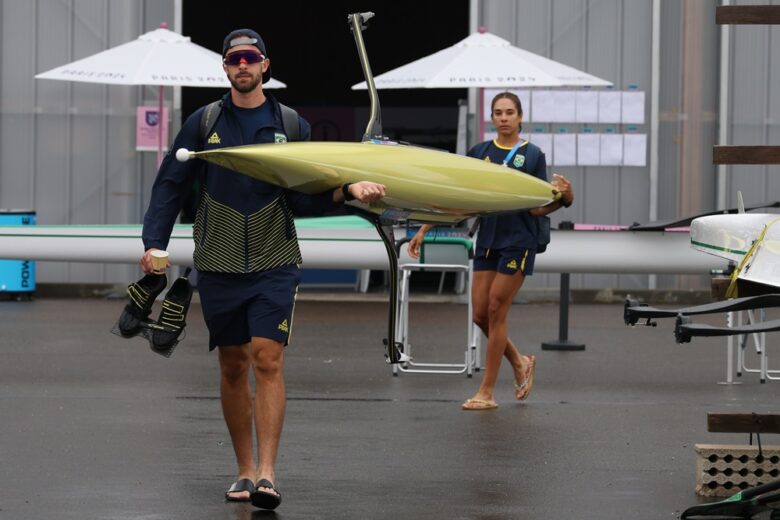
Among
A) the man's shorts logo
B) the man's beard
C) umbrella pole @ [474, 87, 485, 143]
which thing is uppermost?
umbrella pole @ [474, 87, 485, 143]

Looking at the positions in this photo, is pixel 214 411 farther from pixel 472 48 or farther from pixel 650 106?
pixel 650 106

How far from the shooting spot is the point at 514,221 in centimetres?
994

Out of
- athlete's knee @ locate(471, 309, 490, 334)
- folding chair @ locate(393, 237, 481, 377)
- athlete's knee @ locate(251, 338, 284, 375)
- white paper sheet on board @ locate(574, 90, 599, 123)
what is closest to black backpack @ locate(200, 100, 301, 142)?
athlete's knee @ locate(251, 338, 284, 375)

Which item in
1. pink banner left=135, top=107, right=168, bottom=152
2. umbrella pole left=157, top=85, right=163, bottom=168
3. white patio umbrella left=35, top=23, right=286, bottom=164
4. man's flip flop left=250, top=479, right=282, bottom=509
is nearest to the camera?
man's flip flop left=250, top=479, right=282, bottom=509

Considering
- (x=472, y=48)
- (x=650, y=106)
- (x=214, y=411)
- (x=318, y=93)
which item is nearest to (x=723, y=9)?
(x=214, y=411)

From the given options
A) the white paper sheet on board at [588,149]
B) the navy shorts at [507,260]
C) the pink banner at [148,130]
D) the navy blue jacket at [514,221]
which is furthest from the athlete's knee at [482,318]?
the pink banner at [148,130]

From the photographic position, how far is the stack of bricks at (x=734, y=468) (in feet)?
23.2

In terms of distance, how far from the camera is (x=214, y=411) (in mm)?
9617

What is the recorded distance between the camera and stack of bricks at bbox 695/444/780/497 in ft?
23.2

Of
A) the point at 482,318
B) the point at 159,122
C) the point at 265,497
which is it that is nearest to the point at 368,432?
the point at 482,318

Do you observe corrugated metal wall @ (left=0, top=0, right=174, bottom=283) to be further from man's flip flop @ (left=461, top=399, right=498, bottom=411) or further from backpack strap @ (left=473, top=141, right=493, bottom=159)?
man's flip flop @ (left=461, top=399, right=498, bottom=411)

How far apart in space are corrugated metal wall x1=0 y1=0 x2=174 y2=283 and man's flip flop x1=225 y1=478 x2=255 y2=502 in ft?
40.0

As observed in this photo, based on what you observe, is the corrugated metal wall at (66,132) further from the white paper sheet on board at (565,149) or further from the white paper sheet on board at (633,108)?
the white paper sheet on board at (633,108)

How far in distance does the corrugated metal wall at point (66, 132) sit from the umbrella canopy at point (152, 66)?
1355 mm
